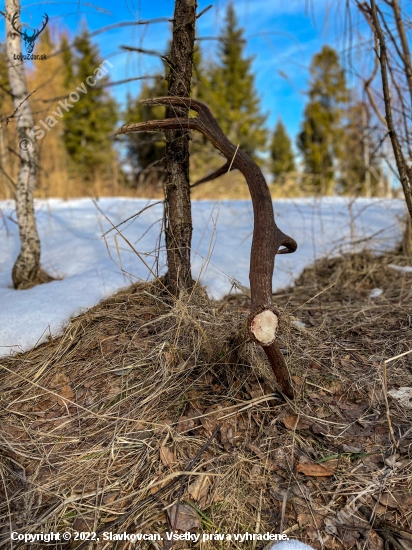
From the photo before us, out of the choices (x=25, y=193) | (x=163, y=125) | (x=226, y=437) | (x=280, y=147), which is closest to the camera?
(x=226, y=437)

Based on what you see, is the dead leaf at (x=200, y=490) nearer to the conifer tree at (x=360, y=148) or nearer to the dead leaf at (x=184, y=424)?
the dead leaf at (x=184, y=424)

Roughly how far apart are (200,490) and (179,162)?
4.87 feet

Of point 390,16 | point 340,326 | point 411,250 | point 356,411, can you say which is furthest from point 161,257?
point 390,16

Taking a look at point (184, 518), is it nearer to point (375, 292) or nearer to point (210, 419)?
point (210, 419)

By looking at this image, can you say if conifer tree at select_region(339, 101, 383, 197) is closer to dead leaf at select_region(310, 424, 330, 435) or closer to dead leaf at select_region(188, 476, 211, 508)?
dead leaf at select_region(310, 424, 330, 435)

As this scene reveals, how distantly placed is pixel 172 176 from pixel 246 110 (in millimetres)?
22019

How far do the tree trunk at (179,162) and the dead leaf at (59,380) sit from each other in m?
0.69

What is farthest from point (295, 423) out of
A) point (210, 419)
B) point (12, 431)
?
point (12, 431)

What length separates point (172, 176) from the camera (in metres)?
1.75

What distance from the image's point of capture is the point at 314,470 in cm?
115

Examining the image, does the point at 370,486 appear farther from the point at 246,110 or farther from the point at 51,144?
the point at 246,110

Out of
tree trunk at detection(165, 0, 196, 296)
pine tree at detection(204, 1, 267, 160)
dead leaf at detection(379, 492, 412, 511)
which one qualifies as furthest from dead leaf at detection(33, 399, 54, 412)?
pine tree at detection(204, 1, 267, 160)

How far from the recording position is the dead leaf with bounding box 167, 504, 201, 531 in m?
1.01

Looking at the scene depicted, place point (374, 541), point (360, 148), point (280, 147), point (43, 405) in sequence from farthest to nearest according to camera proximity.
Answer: point (280, 147) → point (360, 148) → point (43, 405) → point (374, 541)
